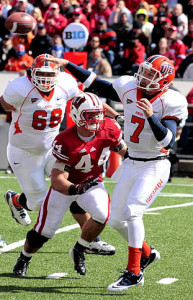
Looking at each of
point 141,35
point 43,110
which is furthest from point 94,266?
point 141,35

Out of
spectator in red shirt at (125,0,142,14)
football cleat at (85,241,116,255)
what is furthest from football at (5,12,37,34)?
spectator in red shirt at (125,0,142,14)

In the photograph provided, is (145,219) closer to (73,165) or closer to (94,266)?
(94,266)

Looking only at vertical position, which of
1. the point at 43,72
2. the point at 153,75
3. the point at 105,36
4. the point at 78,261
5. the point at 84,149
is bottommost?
the point at 105,36

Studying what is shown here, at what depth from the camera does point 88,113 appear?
506cm

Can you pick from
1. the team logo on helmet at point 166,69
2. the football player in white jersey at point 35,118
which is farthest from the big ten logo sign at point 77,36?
the team logo on helmet at point 166,69

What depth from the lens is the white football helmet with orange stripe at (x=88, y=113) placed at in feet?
16.6

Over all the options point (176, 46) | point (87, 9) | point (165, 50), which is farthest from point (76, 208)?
point (87, 9)

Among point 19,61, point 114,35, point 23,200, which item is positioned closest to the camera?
point 23,200

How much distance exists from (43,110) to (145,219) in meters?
2.23

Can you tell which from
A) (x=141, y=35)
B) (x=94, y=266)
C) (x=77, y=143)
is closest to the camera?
(x=77, y=143)

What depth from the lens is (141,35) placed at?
13.7 meters

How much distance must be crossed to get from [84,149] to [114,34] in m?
9.19

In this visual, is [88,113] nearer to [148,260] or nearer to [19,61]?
[148,260]

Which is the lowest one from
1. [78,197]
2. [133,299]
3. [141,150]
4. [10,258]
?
[10,258]
